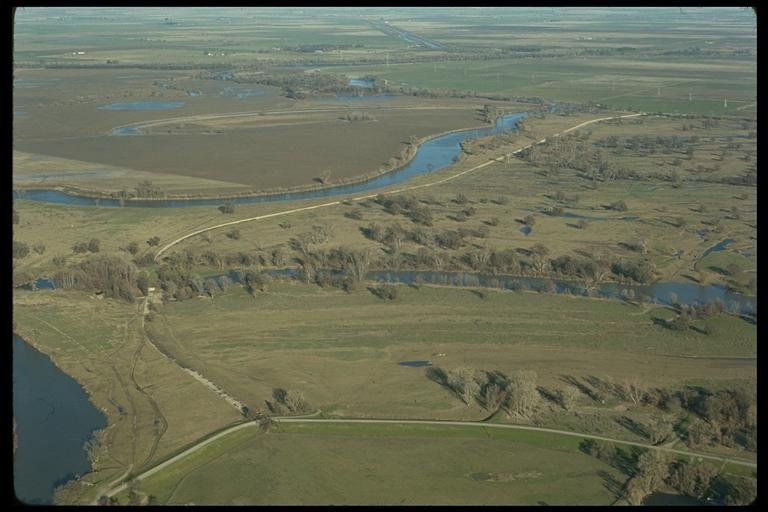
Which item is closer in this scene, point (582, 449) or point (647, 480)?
point (647, 480)

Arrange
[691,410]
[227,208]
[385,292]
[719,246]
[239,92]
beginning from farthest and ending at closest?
[239,92], [227,208], [719,246], [385,292], [691,410]

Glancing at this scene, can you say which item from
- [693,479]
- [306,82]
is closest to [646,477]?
[693,479]

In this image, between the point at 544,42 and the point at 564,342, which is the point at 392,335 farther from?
Result: the point at 544,42

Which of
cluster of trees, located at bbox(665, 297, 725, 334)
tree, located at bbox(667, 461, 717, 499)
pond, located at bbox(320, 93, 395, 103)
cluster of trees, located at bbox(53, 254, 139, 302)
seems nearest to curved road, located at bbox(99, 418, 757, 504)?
tree, located at bbox(667, 461, 717, 499)

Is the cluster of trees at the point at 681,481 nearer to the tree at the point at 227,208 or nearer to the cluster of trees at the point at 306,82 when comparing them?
the tree at the point at 227,208

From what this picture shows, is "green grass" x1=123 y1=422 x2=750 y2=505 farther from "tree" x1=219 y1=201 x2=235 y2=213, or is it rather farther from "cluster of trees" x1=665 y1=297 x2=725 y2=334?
"tree" x1=219 y1=201 x2=235 y2=213

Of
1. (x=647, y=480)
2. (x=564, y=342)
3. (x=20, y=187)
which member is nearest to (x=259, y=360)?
(x=564, y=342)

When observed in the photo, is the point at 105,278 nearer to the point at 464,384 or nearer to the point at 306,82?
the point at 464,384
